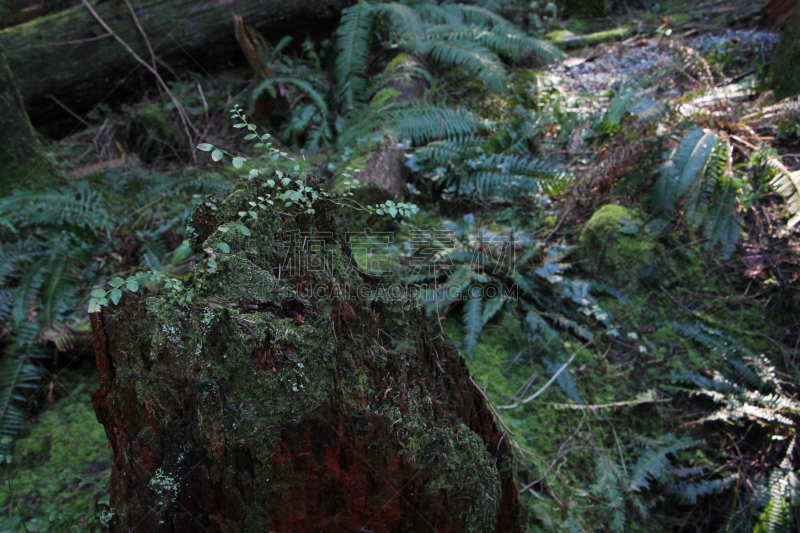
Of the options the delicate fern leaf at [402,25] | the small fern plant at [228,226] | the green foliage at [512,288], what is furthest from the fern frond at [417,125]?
the small fern plant at [228,226]

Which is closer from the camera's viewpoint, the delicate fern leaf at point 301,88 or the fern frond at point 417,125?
the fern frond at point 417,125

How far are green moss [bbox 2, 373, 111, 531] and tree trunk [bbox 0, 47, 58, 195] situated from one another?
1.99 m

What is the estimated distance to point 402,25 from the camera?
5.48 metres

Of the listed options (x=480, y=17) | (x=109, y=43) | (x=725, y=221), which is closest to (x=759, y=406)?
(x=725, y=221)

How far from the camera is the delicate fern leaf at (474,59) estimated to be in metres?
4.89

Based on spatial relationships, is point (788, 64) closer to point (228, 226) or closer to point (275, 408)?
point (228, 226)

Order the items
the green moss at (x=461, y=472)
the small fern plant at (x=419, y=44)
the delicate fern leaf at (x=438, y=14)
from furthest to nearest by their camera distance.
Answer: the delicate fern leaf at (x=438, y=14) → the small fern plant at (x=419, y=44) → the green moss at (x=461, y=472)

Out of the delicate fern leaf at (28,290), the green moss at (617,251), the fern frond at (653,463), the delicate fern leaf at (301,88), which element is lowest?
the fern frond at (653,463)

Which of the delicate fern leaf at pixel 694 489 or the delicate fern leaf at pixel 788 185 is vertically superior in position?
the delicate fern leaf at pixel 788 185

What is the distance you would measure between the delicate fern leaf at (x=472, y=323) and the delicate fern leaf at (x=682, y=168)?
64.9 inches

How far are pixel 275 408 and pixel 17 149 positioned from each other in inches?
145

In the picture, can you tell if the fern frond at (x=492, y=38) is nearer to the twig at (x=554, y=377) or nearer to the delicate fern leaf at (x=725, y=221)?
the delicate fern leaf at (x=725, y=221)

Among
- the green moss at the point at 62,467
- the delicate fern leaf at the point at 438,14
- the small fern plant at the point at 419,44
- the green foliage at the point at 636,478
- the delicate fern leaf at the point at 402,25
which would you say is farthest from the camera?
the delicate fern leaf at the point at 438,14

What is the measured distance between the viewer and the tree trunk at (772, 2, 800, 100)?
388 cm
